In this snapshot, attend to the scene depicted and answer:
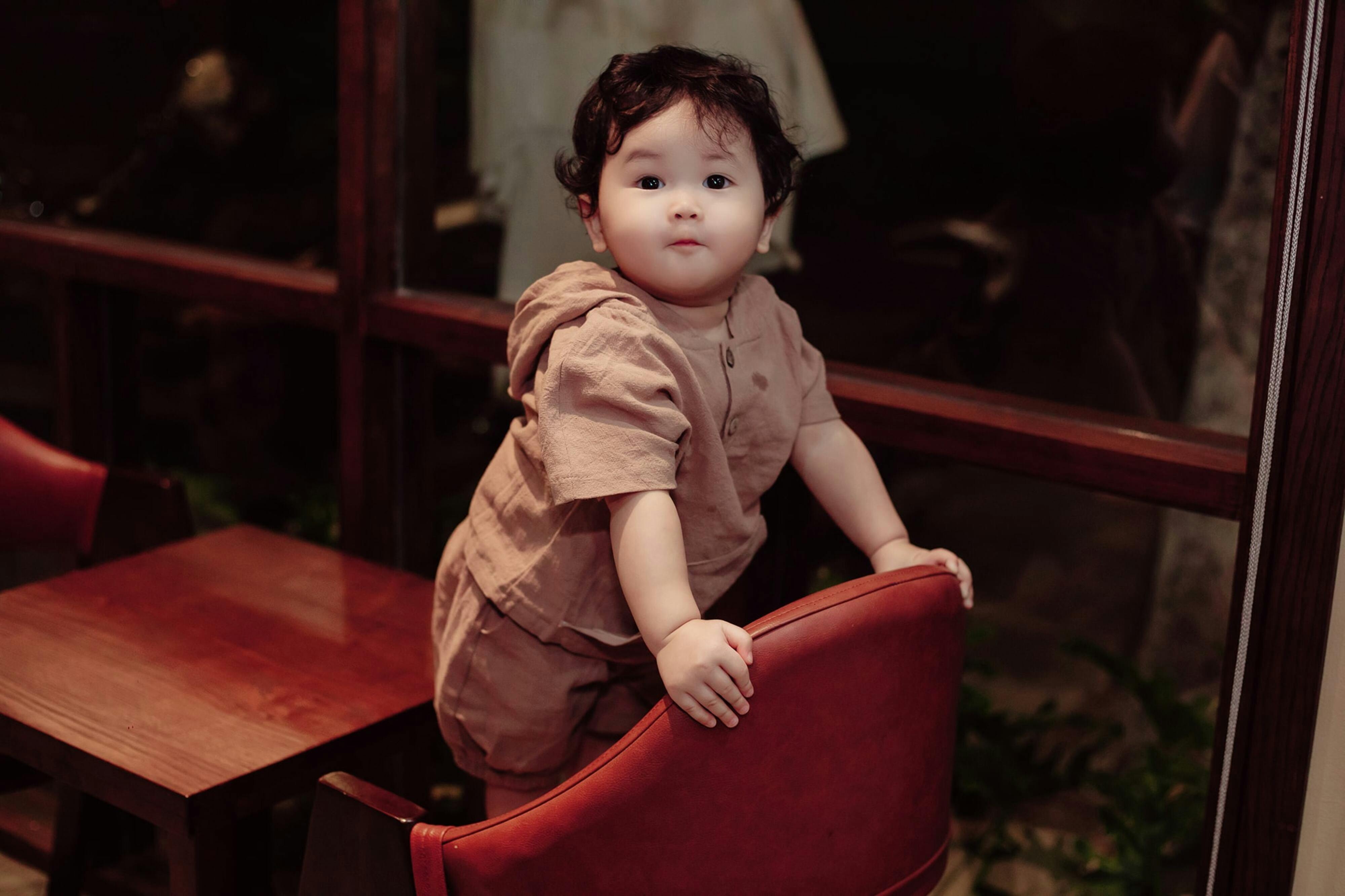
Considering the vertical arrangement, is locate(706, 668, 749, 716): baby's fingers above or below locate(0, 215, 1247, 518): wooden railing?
below

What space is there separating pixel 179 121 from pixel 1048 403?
1.78 m

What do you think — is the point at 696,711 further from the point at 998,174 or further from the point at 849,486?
the point at 998,174

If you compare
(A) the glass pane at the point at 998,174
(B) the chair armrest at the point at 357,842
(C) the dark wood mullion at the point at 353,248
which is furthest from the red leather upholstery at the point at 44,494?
(B) the chair armrest at the point at 357,842

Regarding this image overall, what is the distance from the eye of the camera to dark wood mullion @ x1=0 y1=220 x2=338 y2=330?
187 centimetres

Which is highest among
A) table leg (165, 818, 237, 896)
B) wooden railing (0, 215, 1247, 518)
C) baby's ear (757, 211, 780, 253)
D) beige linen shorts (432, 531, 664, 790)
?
baby's ear (757, 211, 780, 253)

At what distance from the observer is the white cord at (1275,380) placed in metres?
1.00

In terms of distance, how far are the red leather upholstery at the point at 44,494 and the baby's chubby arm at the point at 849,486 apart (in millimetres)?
1028

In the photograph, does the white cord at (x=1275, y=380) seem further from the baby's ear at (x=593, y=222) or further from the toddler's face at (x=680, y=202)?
the baby's ear at (x=593, y=222)

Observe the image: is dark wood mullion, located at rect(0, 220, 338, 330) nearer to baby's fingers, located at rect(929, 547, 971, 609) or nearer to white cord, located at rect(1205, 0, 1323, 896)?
baby's fingers, located at rect(929, 547, 971, 609)

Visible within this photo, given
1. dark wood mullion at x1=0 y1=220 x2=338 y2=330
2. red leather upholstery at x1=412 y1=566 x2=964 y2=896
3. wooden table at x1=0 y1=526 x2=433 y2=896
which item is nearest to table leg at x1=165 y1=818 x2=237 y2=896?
wooden table at x1=0 y1=526 x2=433 y2=896

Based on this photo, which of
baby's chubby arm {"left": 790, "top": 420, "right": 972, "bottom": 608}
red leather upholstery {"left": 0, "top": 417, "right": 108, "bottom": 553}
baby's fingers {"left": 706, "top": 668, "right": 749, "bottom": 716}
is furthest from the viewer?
red leather upholstery {"left": 0, "top": 417, "right": 108, "bottom": 553}

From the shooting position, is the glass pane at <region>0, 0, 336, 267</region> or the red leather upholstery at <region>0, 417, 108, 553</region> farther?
the glass pane at <region>0, 0, 336, 267</region>

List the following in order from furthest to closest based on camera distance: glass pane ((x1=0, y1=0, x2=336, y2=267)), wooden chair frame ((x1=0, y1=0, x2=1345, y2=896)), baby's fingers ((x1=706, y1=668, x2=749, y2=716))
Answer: glass pane ((x1=0, y1=0, x2=336, y2=267)), wooden chair frame ((x1=0, y1=0, x2=1345, y2=896)), baby's fingers ((x1=706, y1=668, x2=749, y2=716))

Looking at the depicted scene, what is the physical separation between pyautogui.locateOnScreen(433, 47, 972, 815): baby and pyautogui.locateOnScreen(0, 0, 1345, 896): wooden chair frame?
24cm
